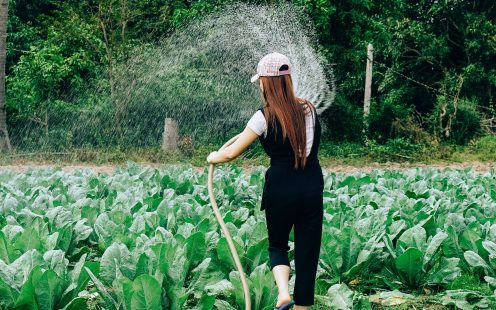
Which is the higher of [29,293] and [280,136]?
[280,136]

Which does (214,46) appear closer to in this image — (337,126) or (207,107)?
(207,107)

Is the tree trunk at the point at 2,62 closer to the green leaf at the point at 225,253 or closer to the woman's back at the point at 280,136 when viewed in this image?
the green leaf at the point at 225,253

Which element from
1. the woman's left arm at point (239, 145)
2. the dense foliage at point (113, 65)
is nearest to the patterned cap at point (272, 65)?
the woman's left arm at point (239, 145)

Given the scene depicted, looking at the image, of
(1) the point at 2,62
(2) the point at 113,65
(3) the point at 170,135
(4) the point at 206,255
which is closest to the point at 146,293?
(4) the point at 206,255

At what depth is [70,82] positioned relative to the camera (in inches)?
757

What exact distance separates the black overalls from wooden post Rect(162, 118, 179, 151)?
13.6 metres

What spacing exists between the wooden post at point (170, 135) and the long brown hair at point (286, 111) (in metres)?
13.7

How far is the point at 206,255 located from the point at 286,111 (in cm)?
151

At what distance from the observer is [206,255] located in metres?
4.77

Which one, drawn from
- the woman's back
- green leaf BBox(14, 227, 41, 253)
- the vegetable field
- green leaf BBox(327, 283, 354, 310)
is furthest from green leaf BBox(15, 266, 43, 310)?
green leaf BBox(327, 283, 354, 310)

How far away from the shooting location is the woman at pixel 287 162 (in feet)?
12.1

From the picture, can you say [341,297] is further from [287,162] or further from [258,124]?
[258,124]

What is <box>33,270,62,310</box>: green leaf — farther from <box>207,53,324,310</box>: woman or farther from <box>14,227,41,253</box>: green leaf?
<box>207,53,324,310</box>: woman

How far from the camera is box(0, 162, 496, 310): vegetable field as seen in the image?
3941 millimetres
